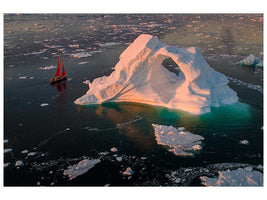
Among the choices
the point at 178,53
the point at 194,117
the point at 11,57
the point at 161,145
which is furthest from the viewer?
the point at 11,57

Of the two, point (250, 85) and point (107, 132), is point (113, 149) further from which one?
point (250, 85)

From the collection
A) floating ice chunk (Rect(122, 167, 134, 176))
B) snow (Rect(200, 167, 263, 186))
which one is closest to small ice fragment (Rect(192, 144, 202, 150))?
snow (Rect(200, 167, 263, 186))

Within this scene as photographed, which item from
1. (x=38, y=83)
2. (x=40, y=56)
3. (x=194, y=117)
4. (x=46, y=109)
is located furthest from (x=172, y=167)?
(x=40, y=56)

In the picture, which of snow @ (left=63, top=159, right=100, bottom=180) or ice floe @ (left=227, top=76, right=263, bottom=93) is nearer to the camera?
snow @ (left=63, top=159, right=100, bottom=180)

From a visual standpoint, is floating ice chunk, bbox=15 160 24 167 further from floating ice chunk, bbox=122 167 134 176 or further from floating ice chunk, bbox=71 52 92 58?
floating ice chunk, bbox=71 52 92 58

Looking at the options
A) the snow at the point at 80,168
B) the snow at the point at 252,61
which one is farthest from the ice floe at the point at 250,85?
the snow at the point at 80,168

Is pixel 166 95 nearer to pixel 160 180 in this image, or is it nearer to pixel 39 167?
pixel 160 180

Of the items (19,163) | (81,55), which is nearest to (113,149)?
(19,163)
